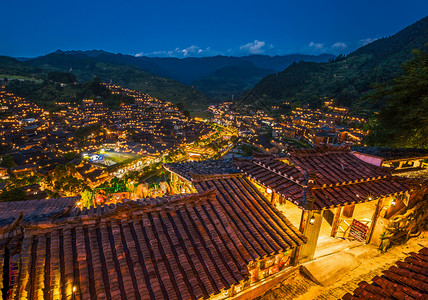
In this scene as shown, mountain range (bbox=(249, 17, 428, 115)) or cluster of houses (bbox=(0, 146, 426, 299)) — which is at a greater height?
mountain range (bbox=(249, 17, 428, 115))

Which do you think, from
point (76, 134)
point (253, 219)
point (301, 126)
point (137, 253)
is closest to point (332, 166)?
point (253, 219)

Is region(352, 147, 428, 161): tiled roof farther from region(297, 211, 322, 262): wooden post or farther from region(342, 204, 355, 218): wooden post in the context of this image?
region(297, 211, 322, 262): wooden post

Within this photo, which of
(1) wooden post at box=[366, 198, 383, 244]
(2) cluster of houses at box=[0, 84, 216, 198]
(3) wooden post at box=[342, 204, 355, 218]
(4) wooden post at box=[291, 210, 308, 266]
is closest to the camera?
(4) wooden post at box=[291, 210, 308, 266]

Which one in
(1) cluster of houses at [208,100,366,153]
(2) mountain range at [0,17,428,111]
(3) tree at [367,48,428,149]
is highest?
(2) mountain range at [0,17,428,111]

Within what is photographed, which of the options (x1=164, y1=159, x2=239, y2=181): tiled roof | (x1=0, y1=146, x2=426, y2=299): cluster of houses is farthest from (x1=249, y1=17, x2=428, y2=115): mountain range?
(x1=0, y1=146, x2=426, y2=299): cluster of houses

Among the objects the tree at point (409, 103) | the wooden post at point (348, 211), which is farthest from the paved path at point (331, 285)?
the tree at point (409, 103)
